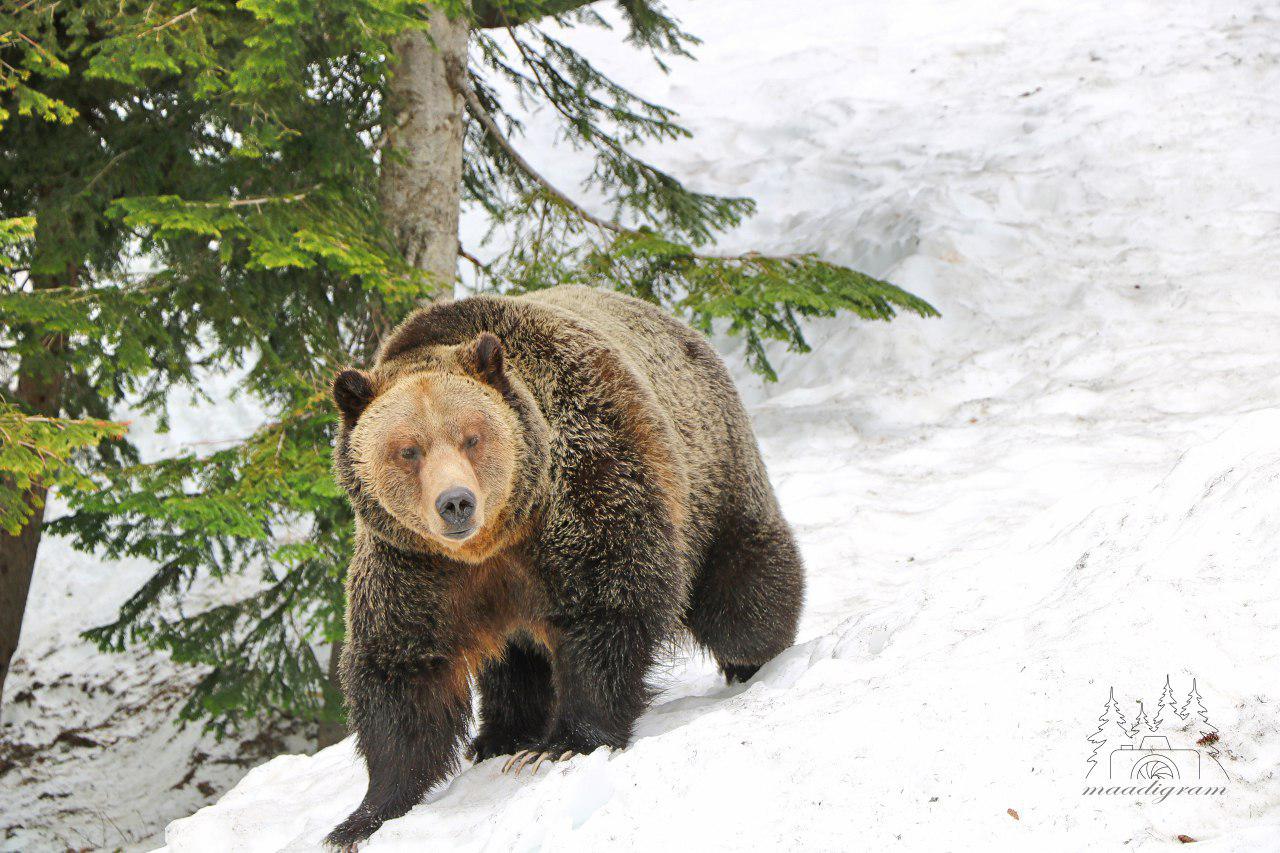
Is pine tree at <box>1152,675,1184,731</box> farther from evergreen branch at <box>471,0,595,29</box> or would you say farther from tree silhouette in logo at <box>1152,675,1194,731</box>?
evergreen branch at <box>471,0,595,29</box>

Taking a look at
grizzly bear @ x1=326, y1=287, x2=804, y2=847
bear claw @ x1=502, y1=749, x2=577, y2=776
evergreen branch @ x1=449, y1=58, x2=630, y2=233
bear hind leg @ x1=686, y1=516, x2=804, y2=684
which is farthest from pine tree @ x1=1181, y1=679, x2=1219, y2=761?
evergreen branch @ x1=449, y1=58, x2=630, y2=233

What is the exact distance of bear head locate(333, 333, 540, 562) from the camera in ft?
11.7

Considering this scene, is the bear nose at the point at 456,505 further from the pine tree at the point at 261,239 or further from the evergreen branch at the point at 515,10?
the evergreen branch at the point at 515,10

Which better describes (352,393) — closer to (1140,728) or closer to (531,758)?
(531,758)

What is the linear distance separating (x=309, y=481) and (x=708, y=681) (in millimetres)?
A: 2585

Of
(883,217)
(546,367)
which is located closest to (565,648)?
(546,367)

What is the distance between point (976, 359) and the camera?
988 centimetres

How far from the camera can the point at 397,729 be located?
3918 millimetres

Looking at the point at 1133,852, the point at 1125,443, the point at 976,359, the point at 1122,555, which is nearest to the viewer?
the point at 1133,852

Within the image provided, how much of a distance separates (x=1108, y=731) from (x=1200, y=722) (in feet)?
0.66

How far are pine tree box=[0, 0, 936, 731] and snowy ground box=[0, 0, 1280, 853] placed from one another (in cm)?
158

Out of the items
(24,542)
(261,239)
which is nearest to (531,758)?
(261,239)

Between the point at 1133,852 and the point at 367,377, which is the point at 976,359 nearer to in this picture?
the point at 367,377

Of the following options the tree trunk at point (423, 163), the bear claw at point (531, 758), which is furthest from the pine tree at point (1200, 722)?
the tree trunk at point (423, 163)
